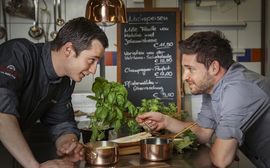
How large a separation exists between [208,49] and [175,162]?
0.51m

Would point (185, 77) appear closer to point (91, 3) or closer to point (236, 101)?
point (236, 101)

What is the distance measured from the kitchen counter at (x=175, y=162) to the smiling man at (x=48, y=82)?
17cm

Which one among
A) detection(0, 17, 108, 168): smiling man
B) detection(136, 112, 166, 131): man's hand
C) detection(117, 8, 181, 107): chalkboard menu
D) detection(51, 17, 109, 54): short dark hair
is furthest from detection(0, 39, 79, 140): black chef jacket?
detection(117, 8, 181, 107): chalkboard menu

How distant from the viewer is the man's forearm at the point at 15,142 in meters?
1.39

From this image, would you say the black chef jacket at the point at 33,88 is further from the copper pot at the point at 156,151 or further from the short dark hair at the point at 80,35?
the copper pot at the point at 156,151

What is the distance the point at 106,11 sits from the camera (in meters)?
1.99

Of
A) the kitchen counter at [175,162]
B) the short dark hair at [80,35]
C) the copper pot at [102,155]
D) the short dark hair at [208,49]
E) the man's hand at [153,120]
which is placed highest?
the short dark hair at [80,35]

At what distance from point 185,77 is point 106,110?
0.37m

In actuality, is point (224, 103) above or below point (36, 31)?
below

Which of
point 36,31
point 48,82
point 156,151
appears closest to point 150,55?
point 36,31

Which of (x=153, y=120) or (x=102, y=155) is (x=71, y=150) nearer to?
(x=102, y=155)

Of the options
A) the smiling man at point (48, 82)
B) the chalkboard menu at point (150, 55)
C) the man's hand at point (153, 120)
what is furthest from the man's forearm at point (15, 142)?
the chalkboard menu at point (150, 55)

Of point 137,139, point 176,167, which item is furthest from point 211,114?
point 176,167

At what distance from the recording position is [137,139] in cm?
163
